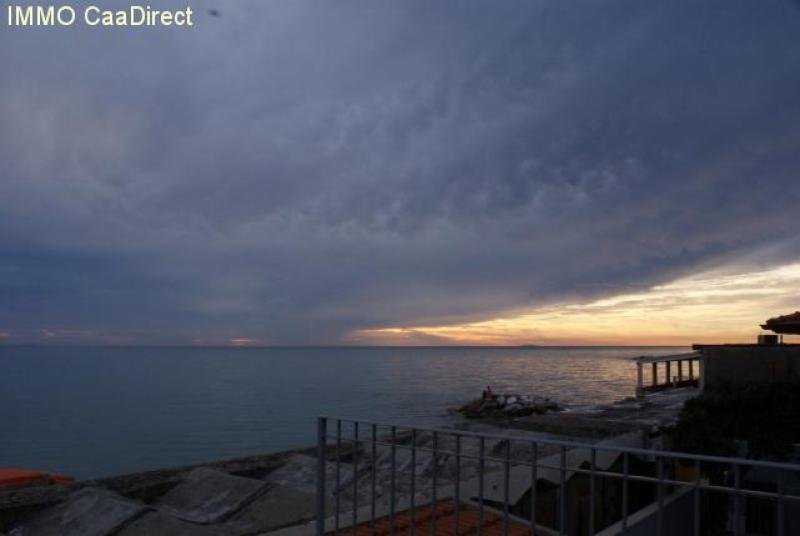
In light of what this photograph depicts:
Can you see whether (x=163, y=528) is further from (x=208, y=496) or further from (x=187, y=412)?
(x=187, y=412)

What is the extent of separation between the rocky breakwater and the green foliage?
108 ft

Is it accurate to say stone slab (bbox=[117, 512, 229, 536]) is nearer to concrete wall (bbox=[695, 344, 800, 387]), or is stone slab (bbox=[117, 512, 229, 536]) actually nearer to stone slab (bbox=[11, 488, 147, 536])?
stone slab (bbox=[11, 488, 147, 536])

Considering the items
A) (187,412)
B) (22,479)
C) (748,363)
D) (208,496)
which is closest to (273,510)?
(208,496)

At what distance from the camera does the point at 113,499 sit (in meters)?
14.5

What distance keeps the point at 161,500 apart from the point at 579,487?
10760mm

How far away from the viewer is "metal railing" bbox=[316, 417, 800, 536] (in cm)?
447

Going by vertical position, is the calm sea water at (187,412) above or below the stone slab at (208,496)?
below

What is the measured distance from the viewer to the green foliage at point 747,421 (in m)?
12.1

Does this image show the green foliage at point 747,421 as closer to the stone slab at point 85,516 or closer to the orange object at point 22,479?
the stone slab at point 85,516

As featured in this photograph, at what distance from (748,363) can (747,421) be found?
3345mm

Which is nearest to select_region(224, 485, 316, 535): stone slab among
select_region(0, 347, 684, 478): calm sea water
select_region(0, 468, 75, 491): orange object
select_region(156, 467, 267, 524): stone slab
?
select_region(156, 467, 267, 524): stone slab

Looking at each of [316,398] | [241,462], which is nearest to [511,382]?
[316,398]

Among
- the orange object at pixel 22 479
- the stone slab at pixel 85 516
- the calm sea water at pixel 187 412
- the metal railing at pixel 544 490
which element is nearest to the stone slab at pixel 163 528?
the stone slab at pixel 85 516

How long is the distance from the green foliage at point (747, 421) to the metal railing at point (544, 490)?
613 mm
